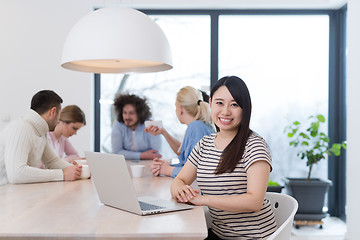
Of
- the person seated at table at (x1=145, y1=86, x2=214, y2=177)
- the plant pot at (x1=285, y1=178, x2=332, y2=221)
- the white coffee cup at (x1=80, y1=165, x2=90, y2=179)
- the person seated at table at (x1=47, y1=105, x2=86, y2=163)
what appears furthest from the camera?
the plant pot at (x1=285, y1=178, x2=332, y2=221)

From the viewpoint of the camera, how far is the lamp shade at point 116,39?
84.5 inches

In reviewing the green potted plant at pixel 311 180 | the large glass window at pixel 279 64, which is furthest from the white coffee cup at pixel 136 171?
the large glass window at pixel 279 64

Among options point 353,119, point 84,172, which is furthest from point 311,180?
point 84,172

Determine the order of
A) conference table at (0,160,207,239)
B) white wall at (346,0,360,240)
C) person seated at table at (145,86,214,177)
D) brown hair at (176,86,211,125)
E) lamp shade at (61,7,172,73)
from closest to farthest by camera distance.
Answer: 1. conference table at (0,160,207,239)
2. lamp shade at (61,7,172,73)
3. person seated at table at (145,86,214,177)
4. brown hair at (176,86,211,125)
5. white wall at (346,0,360,240)

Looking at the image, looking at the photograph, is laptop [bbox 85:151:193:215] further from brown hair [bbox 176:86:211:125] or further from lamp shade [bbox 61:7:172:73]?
brown hair [bbox 176:86:211:125]

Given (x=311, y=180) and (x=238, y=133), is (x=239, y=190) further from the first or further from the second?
(x=311, y=180)

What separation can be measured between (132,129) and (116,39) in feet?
7.19

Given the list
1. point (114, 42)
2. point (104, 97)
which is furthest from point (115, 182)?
point (104, 97)

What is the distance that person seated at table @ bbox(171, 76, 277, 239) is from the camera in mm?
1734

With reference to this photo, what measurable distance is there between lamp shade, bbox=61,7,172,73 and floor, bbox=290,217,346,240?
2.66 m

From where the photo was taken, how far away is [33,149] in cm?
261

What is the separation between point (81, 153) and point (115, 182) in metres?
3.12

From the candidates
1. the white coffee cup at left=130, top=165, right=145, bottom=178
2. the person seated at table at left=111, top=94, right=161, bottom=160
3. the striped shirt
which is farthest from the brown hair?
the person seated at table at left=111, top=94, right=161, bottom=160

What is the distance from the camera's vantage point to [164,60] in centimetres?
233
